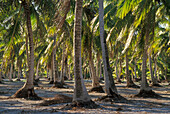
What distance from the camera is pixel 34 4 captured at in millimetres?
12180

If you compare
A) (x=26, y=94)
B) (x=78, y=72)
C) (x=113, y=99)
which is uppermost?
(x=78, y=72)

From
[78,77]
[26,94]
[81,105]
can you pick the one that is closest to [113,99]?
[81,105]

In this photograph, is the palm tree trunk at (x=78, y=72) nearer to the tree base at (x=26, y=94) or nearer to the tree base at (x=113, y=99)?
the tree base at (x=113, y=99)

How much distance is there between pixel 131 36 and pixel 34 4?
623 centimetres

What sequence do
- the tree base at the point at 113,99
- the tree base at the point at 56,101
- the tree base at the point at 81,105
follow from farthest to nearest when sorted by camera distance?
the tree base at the point at 113,99 → the tree base at the point at 56,101 → the tree base at the point at 81,105

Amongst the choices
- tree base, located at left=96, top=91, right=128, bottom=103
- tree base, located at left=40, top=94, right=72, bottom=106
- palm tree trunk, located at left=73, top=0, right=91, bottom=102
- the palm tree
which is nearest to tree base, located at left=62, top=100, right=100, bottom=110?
the palm tree

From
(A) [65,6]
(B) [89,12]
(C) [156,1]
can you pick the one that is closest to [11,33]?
(A) [65,6]

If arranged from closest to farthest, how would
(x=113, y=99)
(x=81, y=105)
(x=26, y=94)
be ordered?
1. (x=81, y=105)
2. (x=113, y=99)
3. (x=26, y=94)

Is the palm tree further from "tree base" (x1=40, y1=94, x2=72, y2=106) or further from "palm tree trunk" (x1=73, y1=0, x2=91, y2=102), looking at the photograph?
"tree base" (x1=40, y1=94, x2=72, y2=106)

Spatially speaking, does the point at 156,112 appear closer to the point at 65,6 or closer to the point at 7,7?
the point at 65,6

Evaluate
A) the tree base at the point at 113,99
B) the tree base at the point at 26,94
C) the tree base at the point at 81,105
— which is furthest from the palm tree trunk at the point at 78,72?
the tree base at the point at 26,94

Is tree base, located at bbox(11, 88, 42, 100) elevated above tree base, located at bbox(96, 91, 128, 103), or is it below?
above

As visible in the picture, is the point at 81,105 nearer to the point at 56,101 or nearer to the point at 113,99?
the point at 56,101

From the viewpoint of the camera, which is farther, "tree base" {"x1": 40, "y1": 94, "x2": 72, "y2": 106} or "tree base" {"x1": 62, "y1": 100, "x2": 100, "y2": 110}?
"tree base" {"x1": 40, "y1": 94, "x2": 72, "y2": 106}
